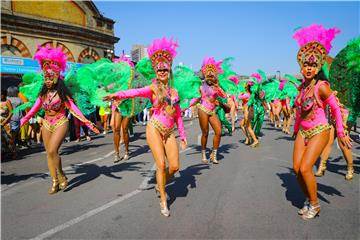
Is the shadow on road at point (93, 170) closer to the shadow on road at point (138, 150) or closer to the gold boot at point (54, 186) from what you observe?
the gold boot at point (54, 186)

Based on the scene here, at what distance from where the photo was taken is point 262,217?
3.99 meters

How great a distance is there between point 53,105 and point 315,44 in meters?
3.99

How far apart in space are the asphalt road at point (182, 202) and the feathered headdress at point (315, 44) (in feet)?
6.43

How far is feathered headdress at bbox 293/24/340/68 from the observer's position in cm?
396

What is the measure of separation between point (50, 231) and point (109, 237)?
757 mm

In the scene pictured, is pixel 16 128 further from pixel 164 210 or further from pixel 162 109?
pixel 164 210

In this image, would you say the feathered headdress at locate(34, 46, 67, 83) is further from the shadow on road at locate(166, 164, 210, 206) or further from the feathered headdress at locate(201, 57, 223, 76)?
the feathered headdress at locate(201, 57, 223, 76)

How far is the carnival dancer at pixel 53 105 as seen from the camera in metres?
5.16

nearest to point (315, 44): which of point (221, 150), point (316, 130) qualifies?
point (316, 130)

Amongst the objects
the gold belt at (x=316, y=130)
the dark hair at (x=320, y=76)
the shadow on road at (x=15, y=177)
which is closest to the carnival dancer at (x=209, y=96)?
the dark hair at (x=320, y=76)

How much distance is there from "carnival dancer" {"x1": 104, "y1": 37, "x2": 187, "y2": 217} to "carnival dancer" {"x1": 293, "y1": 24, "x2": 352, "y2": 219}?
1.62 metres

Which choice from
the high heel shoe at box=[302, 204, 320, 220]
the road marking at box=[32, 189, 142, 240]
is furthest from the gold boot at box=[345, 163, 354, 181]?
the road marking at box=[32, 189, 142, 240]

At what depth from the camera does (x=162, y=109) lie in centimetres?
439

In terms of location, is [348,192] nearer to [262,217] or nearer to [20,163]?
[262,217]
